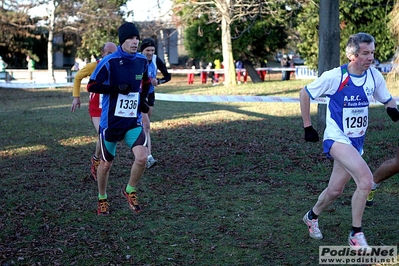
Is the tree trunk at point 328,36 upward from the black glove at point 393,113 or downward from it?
upward

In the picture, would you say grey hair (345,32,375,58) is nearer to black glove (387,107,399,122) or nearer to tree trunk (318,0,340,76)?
black glove (387,107,399,122)

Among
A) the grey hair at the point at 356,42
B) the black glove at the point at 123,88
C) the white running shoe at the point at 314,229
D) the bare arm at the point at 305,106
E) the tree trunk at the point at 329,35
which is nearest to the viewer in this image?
the grey hair at the point at 356,42

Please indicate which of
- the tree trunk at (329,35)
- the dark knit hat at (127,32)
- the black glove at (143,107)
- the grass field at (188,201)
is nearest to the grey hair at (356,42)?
the grass field at (188,201)

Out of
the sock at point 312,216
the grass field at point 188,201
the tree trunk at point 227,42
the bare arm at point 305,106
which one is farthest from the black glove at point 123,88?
the tree trunk at point 227,42

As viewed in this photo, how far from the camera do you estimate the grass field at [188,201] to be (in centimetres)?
572

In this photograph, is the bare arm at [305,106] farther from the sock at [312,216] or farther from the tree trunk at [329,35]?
the tree trunk at [329,35]

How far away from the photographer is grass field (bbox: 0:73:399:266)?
5719mm

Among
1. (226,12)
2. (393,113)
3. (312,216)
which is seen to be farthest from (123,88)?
(226,12)

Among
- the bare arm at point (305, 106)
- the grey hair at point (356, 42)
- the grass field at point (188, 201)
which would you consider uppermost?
the grey hair at point (356, 42)

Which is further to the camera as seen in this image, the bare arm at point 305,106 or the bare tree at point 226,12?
the bare tree at point 226,12

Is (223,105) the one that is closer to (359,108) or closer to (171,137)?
(171,137)

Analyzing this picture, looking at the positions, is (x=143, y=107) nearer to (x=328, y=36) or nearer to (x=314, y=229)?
(x=314, y=229)

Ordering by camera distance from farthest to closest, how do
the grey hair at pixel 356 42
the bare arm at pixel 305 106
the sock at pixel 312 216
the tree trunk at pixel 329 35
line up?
the tree trunk at pixel 329 35 → the sock at pixel 312 216 → the bare arm at pixel 305 106 → the grey hair at pixel 356 42

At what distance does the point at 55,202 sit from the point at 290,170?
375cm
